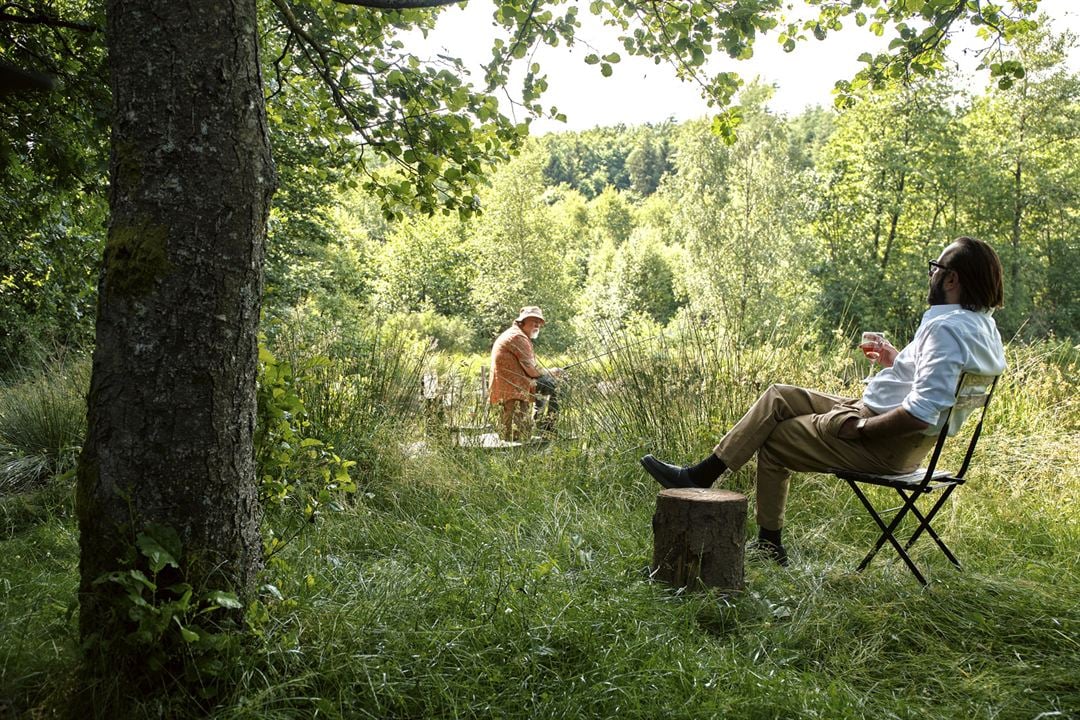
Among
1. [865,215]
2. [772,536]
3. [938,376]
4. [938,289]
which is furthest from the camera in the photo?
[865,215]

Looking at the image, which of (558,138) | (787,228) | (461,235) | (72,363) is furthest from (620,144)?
(72,363)

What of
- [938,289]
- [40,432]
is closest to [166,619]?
[938,289]

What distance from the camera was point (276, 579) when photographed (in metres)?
2.47

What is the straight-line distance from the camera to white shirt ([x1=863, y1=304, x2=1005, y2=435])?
315 cm

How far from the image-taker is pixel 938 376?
10.3ft

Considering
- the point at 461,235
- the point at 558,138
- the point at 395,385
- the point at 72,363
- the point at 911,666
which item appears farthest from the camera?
the point at 558,138

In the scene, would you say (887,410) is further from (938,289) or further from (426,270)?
(426,270)

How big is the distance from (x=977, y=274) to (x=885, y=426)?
0.72 metres

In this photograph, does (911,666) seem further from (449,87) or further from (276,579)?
(449,87)

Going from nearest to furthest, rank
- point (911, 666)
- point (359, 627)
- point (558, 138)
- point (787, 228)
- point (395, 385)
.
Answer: point (359, 627) → point (911, 666) → point (395, 385) → point (787, 228) → point (558, 138)

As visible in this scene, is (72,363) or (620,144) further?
(620,144)

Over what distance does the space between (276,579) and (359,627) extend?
0.99 ft

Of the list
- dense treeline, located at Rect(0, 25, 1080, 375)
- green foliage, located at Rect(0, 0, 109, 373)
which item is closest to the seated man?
green foliage, located at Rect(0, 0, 109, 373)

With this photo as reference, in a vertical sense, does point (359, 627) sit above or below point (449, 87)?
below
